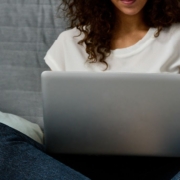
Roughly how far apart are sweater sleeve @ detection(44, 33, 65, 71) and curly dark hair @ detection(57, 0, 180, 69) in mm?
72

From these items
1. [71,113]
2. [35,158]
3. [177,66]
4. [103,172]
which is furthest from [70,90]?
[177,66]

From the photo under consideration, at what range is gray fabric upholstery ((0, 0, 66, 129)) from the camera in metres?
1.29

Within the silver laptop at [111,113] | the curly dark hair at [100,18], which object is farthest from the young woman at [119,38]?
the silver laptop at [111,113]

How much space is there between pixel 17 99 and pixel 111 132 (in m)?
0.52

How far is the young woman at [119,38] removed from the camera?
3.70 feet

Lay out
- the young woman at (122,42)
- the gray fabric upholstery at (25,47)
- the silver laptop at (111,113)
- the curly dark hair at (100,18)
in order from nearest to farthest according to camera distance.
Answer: the silver laptop at (111,113) < the young woman at (122,42) < the curly dark hair at (100,18) < the gray fabric upholstery at (25,47)

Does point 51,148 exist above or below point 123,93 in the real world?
below

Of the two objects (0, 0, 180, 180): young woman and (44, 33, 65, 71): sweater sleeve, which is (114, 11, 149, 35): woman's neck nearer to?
(0, 0, 180, 180): young woman

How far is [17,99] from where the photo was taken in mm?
1309

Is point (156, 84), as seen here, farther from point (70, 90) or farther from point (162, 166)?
point (162, 166)

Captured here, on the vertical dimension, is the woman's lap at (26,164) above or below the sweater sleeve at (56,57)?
below

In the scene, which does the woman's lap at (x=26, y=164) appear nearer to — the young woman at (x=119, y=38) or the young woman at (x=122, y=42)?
the young woman at (x=122, y=42)

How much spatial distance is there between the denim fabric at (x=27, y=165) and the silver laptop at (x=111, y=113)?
0.21ft

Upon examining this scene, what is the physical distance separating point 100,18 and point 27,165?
55cm
